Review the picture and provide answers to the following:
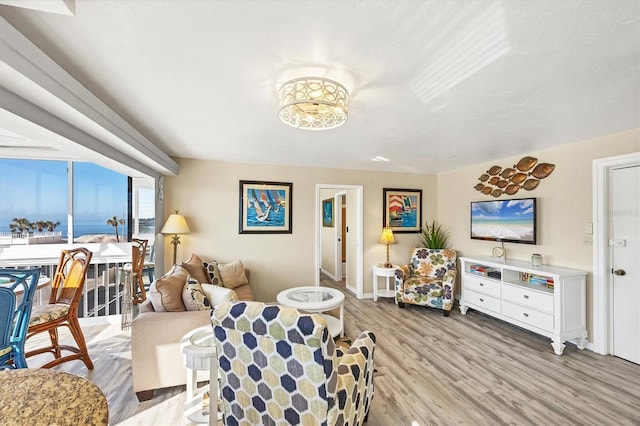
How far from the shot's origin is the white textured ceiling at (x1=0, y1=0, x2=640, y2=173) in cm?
115

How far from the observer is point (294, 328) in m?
1.17

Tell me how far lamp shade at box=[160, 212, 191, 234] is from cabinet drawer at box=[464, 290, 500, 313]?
406 cm

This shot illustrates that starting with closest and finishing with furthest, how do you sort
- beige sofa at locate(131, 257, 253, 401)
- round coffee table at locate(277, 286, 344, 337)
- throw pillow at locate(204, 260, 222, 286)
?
beige sofa at locate(131, 257, 253, 401) < round coffee table at locate(277, 286, 344, 337) < throw pillow at locate(204, 260, 222, 286)

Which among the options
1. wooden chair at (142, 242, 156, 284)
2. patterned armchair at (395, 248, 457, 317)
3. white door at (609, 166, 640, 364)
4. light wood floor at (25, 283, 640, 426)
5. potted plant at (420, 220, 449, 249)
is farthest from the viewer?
potted plant at (420, 220, 449, 249)

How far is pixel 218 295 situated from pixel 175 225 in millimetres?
1808

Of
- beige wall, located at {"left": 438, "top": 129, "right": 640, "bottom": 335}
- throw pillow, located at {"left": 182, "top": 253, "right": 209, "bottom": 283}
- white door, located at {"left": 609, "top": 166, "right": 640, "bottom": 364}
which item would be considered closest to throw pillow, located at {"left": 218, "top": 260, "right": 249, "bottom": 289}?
throw pillow, located at {"left": 182, "top": 253, "right": 209, "bottom": 283}

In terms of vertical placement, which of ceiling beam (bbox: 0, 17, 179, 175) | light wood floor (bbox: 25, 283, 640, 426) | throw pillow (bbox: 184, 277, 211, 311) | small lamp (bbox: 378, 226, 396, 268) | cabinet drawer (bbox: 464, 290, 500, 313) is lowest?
light wood floor (bbox: 25, 283, 640, 426)

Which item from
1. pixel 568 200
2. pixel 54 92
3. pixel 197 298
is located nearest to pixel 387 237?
pixel 568 200

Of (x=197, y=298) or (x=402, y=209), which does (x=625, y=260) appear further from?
(x=197, y=298)

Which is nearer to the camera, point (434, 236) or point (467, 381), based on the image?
point (467, 381)

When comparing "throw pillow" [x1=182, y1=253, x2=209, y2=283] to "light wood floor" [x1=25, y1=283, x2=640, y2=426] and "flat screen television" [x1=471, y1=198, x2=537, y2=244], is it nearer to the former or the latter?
"light wood floor" [x1=25, y1=283, x2=640, y2=426]

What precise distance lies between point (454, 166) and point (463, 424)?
3.57 metres

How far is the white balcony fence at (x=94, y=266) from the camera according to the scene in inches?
130

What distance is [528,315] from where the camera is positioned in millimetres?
3078
